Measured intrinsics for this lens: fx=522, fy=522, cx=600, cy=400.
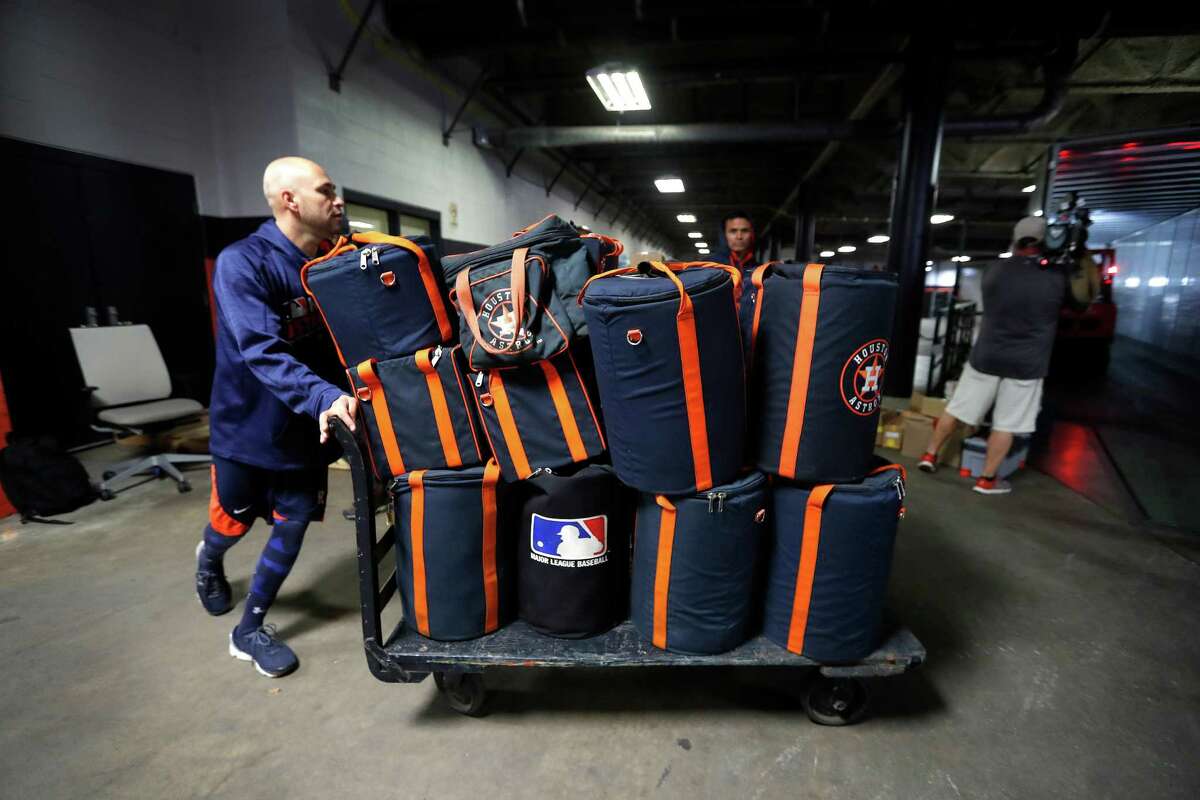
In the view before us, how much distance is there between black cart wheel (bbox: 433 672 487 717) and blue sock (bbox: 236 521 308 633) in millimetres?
667

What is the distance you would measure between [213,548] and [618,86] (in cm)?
491

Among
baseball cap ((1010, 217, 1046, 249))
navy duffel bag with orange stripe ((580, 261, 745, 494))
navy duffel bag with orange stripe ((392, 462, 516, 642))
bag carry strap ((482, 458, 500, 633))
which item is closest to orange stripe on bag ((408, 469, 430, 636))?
navy duffel bag with orange stripe ((392, 462, 516, 642))

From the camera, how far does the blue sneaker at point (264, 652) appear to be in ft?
5.65

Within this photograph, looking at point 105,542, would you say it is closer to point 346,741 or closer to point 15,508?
point 15,508

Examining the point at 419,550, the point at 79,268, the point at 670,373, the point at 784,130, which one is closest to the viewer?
the point at 670,373

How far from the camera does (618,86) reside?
4.94 meters

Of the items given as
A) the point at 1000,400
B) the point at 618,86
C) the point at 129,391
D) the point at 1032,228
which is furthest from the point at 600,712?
the point at 618,86

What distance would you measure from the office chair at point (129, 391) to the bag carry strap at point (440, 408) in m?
2.84

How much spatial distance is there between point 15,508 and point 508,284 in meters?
3.64

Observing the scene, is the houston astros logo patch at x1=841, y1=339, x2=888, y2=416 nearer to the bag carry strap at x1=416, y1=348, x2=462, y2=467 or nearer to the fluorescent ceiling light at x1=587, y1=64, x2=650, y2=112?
the bag carry strap at x1=416, y1=348, x2=462, y2=467

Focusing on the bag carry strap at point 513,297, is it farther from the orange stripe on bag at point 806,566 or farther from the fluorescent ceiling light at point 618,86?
the fluorescent ceiling light at point 618,86

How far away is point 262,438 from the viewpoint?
1632 millimetres

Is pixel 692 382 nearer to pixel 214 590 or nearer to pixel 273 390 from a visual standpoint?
pixel 273 390

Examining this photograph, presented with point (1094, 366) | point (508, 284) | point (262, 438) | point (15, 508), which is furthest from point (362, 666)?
point (1094, 366)
